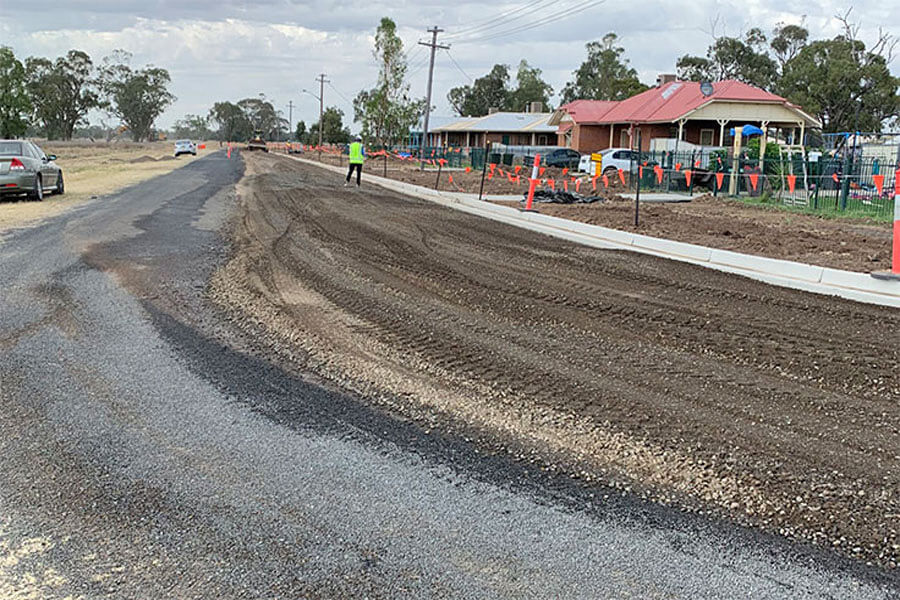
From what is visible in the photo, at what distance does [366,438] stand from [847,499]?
2562 millimetres

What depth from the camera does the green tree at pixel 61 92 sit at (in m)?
112

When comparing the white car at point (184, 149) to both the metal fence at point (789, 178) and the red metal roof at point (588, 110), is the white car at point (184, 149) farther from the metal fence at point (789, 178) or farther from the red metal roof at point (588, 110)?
the metal fence at point (789, 178)

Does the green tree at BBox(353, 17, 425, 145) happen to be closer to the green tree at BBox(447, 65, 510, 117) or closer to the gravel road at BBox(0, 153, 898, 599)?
the green tree at BBox(447, 65, 510, 117)

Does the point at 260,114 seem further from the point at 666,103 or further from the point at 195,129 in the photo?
the point at 666,103

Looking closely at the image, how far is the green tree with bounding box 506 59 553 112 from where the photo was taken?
4198 inches

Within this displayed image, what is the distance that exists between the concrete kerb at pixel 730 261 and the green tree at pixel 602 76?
236 ft

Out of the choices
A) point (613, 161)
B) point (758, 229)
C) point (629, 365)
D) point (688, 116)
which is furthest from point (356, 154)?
point (688, 116)

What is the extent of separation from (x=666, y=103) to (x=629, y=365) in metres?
46.9

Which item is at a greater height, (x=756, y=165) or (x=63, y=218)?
(x=756, y=165)

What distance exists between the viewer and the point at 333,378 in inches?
235

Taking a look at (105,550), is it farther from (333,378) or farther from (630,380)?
(630,380)

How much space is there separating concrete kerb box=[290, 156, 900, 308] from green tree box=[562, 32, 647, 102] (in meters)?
72.0

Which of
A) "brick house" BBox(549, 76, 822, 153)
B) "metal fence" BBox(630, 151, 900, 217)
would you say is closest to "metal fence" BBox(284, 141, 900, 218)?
"metal fence" BBox(630, 151, 900, 217)

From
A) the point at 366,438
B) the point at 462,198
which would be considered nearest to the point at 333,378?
the point at 366,438
